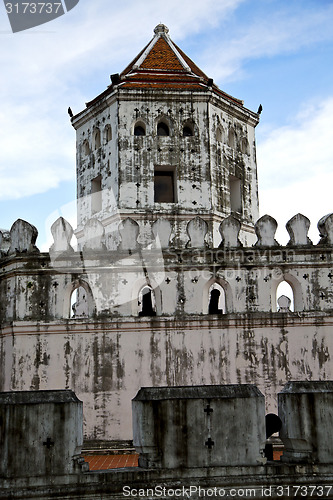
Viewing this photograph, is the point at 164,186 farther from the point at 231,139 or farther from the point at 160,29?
the point at 160,29

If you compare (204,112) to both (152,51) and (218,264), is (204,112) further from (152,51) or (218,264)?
(218,264)

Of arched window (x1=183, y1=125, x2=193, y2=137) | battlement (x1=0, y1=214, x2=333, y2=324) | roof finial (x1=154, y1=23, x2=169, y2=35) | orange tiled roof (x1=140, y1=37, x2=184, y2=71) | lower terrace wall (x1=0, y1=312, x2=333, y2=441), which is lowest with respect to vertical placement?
lower terrace wall (x1=0, y1=312, x2=333, y2=441)

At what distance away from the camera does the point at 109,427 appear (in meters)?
13.3

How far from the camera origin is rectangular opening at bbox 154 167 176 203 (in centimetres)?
1872

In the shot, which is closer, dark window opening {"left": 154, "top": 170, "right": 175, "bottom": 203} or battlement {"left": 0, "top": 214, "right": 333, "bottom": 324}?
battlement {"left": 0, "top": 214, "right": 333, "bottom": 324}

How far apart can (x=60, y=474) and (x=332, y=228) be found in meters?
9.67

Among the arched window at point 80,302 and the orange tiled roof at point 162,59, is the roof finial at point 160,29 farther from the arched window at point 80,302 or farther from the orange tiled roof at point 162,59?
the arched window at point 80,302

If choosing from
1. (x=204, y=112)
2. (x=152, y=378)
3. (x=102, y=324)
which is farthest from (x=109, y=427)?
(x=204, y=112)

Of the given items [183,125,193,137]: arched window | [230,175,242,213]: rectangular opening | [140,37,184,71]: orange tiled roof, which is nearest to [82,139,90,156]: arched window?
[140,37,184,71]: orange tiled roof

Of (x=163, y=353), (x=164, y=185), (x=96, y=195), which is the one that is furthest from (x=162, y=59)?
(x=163, y=353)

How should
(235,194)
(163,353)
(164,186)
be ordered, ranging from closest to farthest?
(163,353), (164,186), (235,194)

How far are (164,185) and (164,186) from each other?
36 mm

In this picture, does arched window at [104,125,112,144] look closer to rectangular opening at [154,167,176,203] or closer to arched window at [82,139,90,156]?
arched window at [82,139,90,156]

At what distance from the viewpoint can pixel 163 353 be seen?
13.7 m
